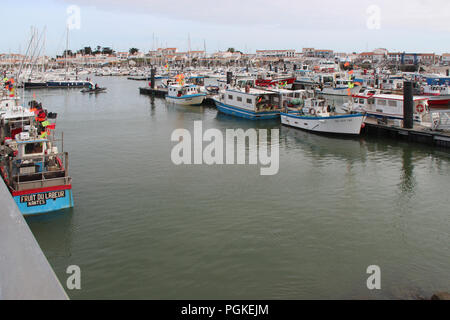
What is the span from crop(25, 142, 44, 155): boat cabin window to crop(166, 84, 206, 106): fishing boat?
1183 inches

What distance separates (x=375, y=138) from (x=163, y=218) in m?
17.0

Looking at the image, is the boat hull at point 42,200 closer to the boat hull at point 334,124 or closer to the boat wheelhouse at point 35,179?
the boat wheelhouse at point 35,179

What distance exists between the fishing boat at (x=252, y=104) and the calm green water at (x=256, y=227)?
11.4 meters

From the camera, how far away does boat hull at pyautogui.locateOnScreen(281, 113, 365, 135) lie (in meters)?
25.2

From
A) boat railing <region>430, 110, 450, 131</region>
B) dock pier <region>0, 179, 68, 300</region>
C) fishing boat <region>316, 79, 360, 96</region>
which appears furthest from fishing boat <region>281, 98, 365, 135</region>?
dock pier <region>0, 179, 68, 300</region>

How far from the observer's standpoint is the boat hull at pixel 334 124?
25.2 meters

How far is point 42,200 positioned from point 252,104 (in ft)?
75.0

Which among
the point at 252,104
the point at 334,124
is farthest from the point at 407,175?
the point at 252,104

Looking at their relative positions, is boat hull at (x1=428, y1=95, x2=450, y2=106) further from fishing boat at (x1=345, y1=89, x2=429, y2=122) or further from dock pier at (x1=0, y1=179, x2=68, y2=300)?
dock pier at (x1=0, y1=179, x2=68, y2=300)

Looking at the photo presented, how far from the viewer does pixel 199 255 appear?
10.2m

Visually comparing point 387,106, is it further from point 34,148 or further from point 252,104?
point 34,148
